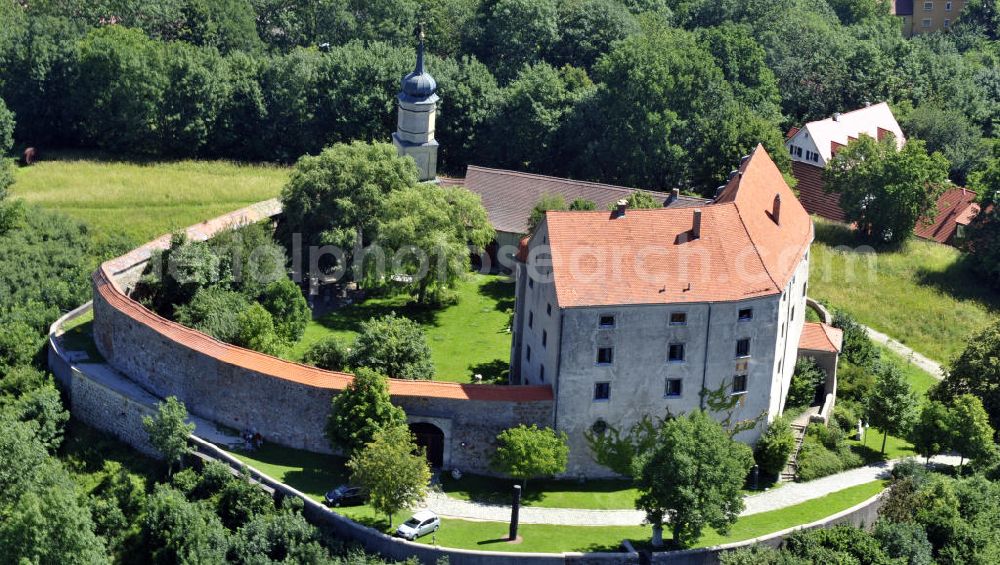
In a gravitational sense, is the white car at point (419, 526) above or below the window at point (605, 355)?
below

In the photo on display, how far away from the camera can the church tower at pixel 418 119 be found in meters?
114

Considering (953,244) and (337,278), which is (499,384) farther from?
(953,244)

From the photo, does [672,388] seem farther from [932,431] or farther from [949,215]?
[949,215]

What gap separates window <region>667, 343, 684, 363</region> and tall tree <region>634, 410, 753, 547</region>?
4.78 metres

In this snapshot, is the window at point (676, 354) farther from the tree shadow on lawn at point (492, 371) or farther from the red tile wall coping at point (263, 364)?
the tree shadow on lawn at point (492, 371)

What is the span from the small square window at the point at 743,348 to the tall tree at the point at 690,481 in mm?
6483

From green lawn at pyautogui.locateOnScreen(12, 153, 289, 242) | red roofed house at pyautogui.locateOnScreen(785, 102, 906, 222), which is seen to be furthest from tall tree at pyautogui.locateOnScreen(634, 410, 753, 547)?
red roofed house at pyautogui.locateOnScreen(785, 102, 906, 222)

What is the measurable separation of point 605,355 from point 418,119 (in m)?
34.1

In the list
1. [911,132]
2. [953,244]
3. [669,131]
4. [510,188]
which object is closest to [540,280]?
[510,188]

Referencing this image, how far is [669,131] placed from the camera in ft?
409

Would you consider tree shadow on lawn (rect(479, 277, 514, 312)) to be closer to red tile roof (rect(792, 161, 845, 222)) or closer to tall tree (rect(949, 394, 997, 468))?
red tile roof (rect(792, 161, 845, 222))

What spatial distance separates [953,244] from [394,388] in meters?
58.2

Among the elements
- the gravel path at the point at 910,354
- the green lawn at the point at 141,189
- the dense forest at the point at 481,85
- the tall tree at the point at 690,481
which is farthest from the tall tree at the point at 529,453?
the dense forest at the point at 481,85

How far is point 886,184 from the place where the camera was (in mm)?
121500
